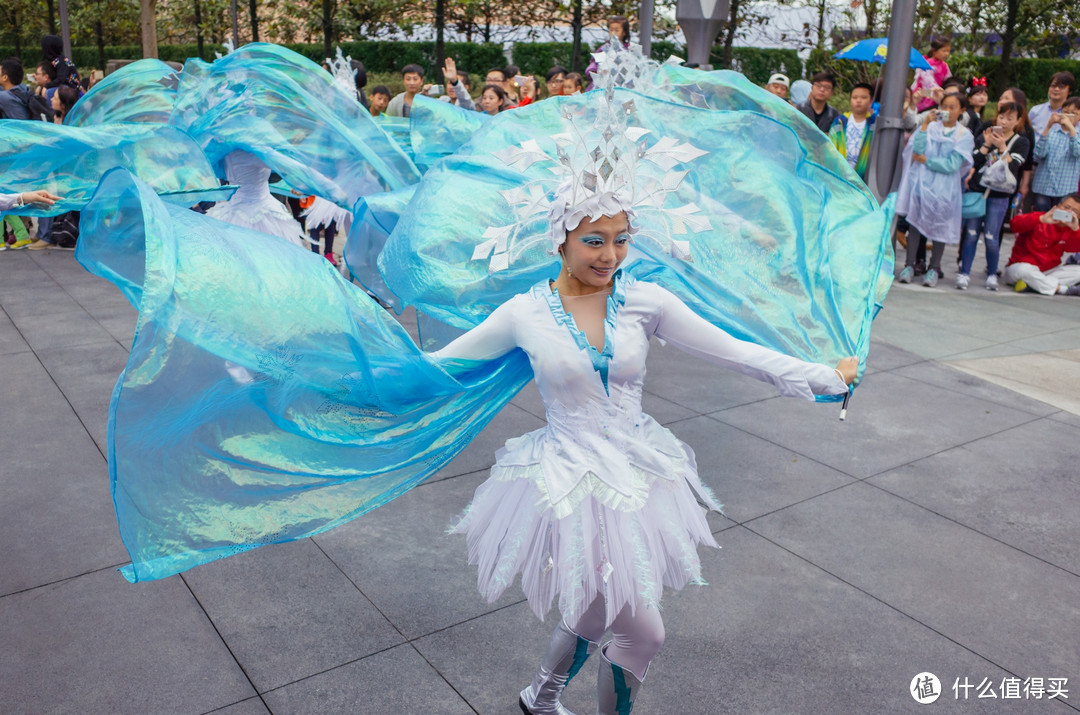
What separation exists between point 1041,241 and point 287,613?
9.98 metres

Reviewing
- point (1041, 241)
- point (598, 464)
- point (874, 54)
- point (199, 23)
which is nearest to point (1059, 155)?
point (1041, 241)

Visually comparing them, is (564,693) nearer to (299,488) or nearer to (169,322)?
(299,488)

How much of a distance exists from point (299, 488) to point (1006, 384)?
6166 millimetres

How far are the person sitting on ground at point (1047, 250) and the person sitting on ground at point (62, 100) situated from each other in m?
11.5

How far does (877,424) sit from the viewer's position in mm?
6297

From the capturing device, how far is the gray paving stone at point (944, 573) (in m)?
3.80

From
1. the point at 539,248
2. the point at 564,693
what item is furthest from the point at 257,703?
the point at 539,248

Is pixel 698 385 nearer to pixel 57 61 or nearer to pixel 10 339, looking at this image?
pixel 10 339

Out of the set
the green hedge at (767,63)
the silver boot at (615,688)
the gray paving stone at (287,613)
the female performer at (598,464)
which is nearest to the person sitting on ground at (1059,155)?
the female performer at (598,464)

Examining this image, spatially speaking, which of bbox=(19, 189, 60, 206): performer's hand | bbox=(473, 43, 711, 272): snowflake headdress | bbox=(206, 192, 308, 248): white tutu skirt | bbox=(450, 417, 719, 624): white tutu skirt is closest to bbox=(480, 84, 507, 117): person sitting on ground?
bbox=(206, 192, 308, 248): white tutu skirt

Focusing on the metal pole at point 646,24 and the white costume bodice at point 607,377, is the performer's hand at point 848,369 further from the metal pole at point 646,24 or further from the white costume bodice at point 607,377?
the metal pole at point 646,24

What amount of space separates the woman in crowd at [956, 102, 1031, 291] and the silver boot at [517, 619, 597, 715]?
9111mm

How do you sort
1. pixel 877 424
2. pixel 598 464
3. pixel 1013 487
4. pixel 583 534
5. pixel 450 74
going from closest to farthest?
pixel 583 534 → pixel 598 464 → pixel 1013 487 → pixel 877 424 → pixel 450 74

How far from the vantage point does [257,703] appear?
10.8ft
